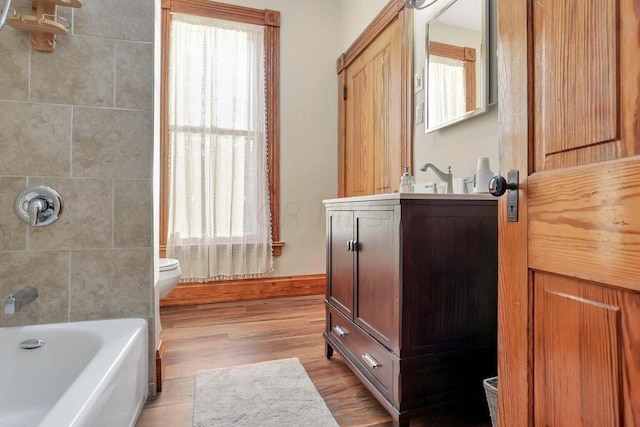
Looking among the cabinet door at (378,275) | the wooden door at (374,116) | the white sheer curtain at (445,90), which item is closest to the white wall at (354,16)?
the wooden door at (374,116)

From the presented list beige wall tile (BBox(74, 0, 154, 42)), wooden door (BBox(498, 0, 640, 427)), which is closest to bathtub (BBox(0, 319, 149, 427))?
wooden door (BBox(498, 0, 640, 427))

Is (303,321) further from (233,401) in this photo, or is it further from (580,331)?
(580,331)

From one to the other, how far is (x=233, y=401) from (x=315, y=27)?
3042 mm

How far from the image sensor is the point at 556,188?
635 millimetres

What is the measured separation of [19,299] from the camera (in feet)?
3.80

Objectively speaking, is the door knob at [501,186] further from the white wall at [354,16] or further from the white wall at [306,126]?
the white wall at [306,126]

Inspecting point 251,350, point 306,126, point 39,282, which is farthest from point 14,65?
point 306,126

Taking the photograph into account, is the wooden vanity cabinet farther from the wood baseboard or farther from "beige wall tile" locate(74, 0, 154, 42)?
the wood baseboard

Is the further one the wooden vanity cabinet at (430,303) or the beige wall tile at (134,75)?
the beige wall tile at (134,75)

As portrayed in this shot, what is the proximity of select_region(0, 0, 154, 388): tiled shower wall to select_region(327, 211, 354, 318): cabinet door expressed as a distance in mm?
846

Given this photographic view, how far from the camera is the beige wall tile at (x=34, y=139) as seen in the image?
1.27 meters

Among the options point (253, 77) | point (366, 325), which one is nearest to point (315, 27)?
point (253, 77)

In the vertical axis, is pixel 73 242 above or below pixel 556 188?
below

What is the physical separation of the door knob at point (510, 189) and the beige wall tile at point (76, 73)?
144 cm
